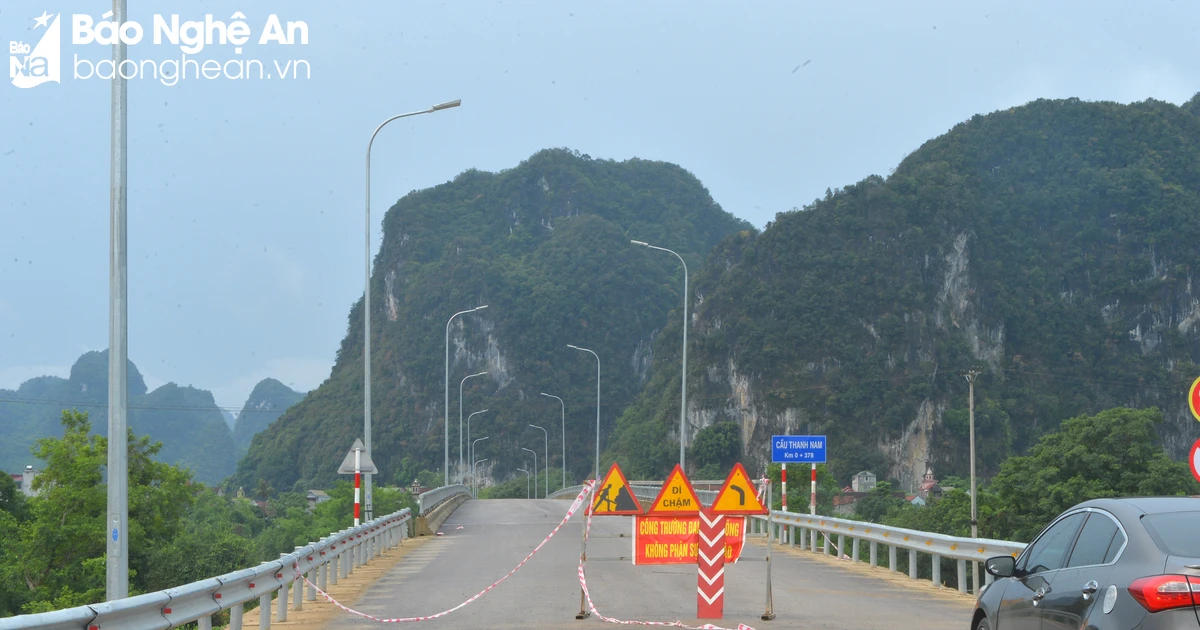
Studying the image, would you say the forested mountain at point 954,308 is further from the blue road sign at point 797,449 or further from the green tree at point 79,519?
the blue road sign at point 797,449

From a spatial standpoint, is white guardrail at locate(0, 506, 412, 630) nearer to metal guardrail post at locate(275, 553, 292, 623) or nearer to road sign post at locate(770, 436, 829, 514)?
metal guardrail post at locate(275, 553, 292, 623)

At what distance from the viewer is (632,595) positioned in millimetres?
13438

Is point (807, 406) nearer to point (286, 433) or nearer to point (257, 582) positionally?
point (286, 433)

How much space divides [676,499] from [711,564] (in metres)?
1.22

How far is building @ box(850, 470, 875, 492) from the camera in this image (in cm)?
9581

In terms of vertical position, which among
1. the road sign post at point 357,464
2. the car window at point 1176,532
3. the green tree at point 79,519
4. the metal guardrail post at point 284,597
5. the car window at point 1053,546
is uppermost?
the car window at point 1176,532

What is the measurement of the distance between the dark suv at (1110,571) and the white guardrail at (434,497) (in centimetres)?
2397

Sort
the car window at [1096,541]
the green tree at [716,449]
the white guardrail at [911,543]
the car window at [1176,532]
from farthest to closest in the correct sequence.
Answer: the green tree at [716,449] < the white guardrail at [911,543] < the car window at [1096,541] < the car window at [1176,532]

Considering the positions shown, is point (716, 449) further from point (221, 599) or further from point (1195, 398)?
point (221, 599)

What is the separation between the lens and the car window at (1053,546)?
244 inches

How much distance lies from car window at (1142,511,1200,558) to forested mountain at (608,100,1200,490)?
9350 centimetres

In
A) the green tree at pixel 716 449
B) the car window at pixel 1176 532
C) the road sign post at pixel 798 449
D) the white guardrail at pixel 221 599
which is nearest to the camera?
the car window at pixel 1176 532

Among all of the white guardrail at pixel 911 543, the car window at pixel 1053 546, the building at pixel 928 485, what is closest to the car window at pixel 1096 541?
the car window at pixel 1053 546

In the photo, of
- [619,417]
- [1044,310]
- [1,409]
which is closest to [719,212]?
[619,417]
